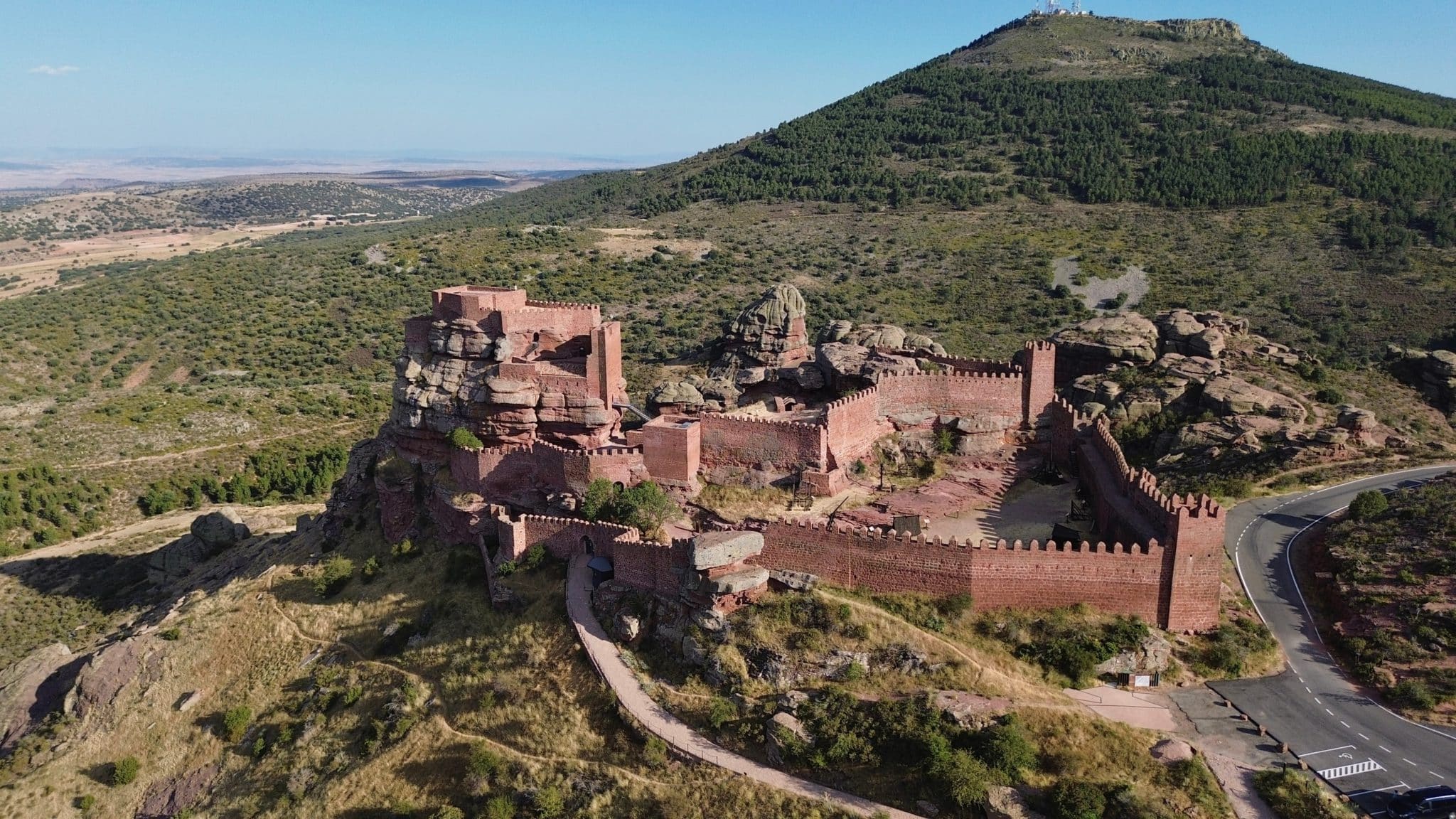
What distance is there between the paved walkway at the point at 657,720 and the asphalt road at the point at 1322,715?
413 inches

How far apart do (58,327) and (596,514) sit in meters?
92.7

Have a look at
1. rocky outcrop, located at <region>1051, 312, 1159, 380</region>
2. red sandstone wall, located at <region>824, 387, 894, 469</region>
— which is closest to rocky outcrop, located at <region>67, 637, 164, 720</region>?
red sandstone wall, located at <region>824, 387, 894, 469</region>

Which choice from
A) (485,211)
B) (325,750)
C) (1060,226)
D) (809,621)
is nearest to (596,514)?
(809,621)

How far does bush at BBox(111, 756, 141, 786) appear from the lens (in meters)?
36.0

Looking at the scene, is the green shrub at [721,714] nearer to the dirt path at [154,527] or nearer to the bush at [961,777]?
the bush at [961,777]

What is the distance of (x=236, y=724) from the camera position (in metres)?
36.6

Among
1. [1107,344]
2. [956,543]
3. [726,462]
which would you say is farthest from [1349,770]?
[1107,344]

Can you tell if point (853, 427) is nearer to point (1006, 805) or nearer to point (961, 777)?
point (961, 777)

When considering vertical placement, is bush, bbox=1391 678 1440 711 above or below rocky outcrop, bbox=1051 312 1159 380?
below

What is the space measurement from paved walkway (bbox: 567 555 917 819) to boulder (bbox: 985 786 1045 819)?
2.04 m

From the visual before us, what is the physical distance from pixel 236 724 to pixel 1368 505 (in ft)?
145

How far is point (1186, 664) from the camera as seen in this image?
→ 89.7ft

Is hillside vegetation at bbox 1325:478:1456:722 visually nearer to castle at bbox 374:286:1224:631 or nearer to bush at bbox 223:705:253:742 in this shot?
castle at bbox 374:286:1224:631

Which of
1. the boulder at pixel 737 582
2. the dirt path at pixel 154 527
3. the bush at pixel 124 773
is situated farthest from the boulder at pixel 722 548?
the dirt path at pixel 154 527
